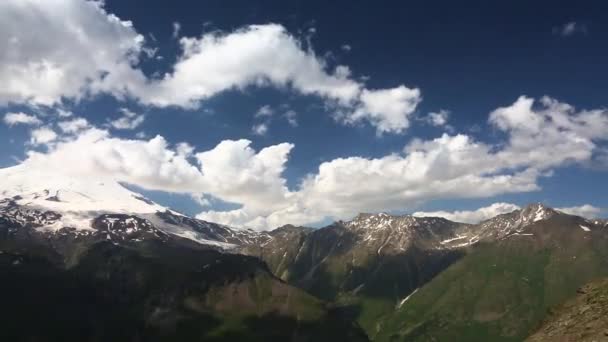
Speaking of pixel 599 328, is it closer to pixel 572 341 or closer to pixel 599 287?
pixel 572 341

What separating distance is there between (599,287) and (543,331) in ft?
27.8

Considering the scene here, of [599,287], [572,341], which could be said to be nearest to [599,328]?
[572,341]

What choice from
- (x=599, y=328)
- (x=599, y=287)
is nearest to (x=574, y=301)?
(x=599, y=287)

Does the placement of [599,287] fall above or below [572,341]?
above

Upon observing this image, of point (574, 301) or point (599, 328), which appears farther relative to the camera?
point (574, 301)

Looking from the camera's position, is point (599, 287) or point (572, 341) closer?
point (572, 341)

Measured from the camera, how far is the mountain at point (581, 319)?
145 feet

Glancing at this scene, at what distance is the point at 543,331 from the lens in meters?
50.3

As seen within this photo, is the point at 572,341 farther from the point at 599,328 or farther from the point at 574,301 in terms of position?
the point at 574,301

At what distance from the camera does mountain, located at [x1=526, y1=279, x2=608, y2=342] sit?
44281 millimetres

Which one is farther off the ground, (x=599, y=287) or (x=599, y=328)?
(x=599, y=287)

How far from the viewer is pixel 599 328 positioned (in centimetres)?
4381

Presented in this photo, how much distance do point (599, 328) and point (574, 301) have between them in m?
10.0

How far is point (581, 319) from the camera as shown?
48.1 metres
